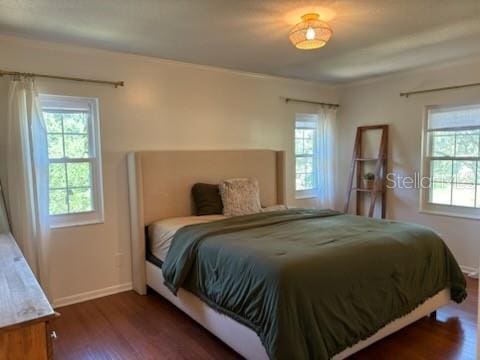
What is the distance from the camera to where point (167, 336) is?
8.75 ft

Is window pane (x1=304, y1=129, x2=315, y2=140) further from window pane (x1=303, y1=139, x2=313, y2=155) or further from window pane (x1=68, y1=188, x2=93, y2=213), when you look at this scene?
window pane (x1=68, y1=188, x2=93, y2=213)

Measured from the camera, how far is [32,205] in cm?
293

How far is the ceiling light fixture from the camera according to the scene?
2414mm

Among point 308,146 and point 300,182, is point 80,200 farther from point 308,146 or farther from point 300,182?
point 308,146

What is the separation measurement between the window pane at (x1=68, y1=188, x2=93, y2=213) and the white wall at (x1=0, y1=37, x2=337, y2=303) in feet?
0.56

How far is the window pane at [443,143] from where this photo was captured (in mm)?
4052

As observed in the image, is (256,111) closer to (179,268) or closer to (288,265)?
(179,268)

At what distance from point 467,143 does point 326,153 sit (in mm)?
1708

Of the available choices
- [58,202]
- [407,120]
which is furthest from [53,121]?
[407,120]

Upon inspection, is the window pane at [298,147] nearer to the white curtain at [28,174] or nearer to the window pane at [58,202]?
the window pane at [58,202]

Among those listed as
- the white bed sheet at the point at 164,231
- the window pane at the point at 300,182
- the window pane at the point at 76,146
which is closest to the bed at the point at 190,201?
the white bed sheet at the point at 164,231

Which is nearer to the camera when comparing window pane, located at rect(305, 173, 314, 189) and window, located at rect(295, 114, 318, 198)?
window, located at rect(295, 114, 318, 198)

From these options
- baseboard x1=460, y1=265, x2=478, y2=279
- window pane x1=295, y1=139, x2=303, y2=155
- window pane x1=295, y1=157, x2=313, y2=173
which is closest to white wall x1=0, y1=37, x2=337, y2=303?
window pane x1=295, y1=139, x2=303, y2=155

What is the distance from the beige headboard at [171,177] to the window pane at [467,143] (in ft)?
7.19
